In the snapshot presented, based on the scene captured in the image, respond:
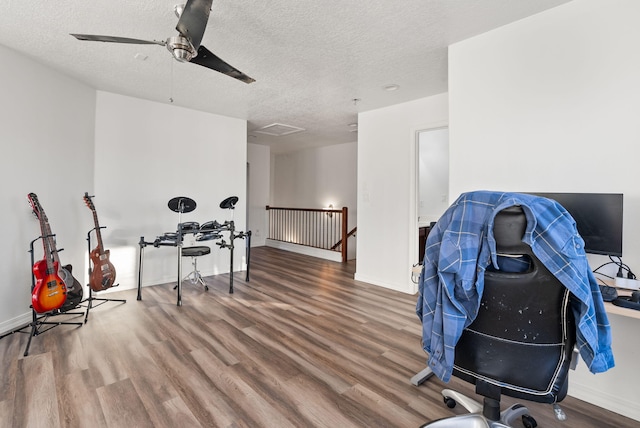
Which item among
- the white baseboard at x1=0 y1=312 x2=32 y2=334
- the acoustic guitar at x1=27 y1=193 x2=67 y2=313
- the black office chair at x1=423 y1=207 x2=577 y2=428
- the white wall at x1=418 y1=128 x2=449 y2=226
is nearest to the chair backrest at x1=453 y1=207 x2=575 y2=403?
the black office chair at x1=423 y1=207 x2=577 y2=428

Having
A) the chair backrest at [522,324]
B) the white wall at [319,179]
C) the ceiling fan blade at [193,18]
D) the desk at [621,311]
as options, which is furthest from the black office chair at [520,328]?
the white wall at [319,179]

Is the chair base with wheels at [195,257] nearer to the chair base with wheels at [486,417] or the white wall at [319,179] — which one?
the chair base with wheels at [486,417]

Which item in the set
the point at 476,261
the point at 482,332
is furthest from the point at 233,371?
the point at 476,261

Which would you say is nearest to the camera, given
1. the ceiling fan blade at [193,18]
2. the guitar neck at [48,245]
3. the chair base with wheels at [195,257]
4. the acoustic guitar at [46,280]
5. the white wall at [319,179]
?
the ceiling fan blade at [193,18]

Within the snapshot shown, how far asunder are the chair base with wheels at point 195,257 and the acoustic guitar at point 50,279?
121 cm

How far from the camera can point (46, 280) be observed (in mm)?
2703

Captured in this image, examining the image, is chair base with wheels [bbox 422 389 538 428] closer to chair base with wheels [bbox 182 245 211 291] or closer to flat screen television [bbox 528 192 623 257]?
flat screen television [bbox 528 192 623 257]

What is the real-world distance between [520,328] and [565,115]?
5.60 ft

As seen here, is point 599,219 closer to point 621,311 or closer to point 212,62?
point 621,311

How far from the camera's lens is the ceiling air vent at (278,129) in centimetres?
595

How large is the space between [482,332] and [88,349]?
10.0 ft

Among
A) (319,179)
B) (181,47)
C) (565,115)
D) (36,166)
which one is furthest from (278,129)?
(565,115)

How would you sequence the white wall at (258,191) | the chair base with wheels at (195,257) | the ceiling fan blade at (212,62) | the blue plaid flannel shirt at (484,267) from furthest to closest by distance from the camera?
the white wall at (258,191) < the chair base with wheels at (195,257) < the ceiling fan blade at (212,62) < the blue plaid flannel shirt at (484,267)

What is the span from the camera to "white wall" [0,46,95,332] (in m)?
2.93
